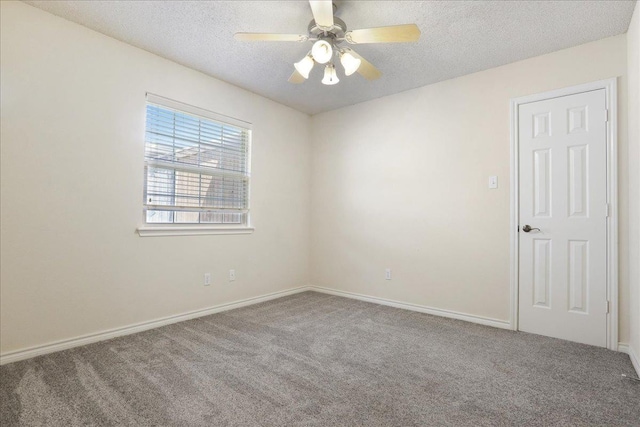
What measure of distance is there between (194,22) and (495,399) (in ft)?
10.8

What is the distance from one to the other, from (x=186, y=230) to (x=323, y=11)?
2336 mm

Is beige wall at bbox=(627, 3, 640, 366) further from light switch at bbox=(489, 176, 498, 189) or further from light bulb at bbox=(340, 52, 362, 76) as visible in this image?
light bulb at bbox=(340, 52, 362, 76)

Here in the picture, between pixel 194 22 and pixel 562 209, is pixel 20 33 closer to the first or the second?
pixel 194 22

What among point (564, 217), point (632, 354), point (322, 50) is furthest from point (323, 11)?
point (632, 354)

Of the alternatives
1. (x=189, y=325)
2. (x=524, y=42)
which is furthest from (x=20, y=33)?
(x=524, y=42)

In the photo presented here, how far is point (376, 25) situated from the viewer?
8.02ft

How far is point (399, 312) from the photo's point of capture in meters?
3.49

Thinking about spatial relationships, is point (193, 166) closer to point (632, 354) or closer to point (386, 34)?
point (386, 34)

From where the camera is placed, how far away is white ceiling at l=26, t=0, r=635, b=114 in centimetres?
223

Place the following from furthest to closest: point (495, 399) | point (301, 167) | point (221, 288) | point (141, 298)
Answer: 1. point (301, 167)
2. point (221, 288)
3. point (141, 298)
4. point (495, 399)

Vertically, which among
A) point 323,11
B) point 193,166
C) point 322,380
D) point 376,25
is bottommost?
point 322,380

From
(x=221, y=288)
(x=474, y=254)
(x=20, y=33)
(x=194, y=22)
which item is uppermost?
(x=194, y=22)

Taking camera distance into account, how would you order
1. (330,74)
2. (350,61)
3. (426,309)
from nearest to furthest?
(350,61)
(330,74)
(426,309)

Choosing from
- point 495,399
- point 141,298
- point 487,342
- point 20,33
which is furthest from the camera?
point 141,298
